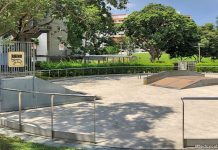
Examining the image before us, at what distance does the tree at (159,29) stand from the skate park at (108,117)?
105 ft

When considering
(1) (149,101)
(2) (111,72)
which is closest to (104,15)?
(2) (111,72)

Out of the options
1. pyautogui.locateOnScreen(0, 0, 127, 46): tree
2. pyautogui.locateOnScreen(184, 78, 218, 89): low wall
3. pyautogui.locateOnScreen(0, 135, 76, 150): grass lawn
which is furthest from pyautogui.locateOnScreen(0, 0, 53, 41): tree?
pyautogui.locateOnScreen(184, 78, 218, 89): low wall

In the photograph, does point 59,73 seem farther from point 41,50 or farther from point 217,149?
point 217,149

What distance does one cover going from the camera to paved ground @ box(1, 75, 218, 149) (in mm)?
10203

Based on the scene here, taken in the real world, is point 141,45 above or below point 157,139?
above

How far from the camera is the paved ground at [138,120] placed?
10203 millimetres

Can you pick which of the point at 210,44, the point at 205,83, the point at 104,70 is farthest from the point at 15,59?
the point at 210,44

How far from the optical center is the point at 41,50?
46.3 metres

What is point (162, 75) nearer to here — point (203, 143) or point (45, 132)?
point (45, 132)

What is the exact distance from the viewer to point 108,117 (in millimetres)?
14328

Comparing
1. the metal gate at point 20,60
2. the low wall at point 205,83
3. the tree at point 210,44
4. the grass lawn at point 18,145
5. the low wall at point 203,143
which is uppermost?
the tree at point 210,44

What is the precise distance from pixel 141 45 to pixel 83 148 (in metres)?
46.3

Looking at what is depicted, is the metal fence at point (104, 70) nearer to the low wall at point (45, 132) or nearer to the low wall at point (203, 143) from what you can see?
the low wall at point (45, 132)

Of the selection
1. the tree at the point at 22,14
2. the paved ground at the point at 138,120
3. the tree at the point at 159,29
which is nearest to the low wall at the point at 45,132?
the paved ground at the point at 138,120
